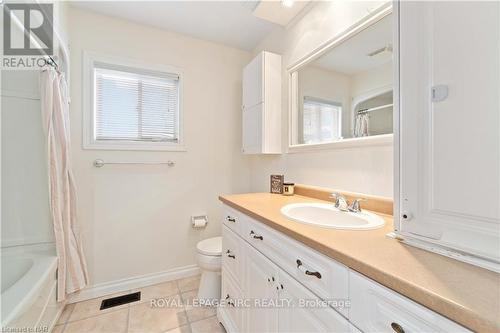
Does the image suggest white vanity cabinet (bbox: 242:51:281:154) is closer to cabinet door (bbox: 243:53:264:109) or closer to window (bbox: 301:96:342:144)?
cabinet door (bbox: 243:53:264:109)

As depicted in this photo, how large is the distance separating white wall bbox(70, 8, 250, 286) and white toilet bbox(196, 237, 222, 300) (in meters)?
0.50

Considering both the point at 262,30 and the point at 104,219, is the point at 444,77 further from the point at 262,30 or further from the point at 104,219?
the point at 104,219

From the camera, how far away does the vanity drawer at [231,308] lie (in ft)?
4.15

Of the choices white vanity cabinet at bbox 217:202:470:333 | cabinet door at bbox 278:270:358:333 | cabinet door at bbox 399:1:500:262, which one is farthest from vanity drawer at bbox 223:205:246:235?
cabinet door at bbox 399:1:500:262

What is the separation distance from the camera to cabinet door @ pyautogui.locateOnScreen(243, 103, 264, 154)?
1913 mm

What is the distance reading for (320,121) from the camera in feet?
5.11

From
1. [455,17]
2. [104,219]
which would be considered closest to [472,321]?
[455,17]

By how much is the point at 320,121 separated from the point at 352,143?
1.17ft

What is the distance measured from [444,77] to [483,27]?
0.13 metres

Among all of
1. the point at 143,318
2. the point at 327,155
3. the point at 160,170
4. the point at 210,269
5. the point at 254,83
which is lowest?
the point at 143,318

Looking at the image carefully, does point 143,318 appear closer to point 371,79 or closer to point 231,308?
point 231,308

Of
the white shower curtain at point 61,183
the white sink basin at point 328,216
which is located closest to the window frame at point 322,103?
the white sink basin at point 328,216

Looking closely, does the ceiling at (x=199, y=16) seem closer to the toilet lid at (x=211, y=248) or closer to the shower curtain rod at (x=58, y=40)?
the shower curtain rod at (x=58, y=40)

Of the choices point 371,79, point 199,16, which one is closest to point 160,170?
point 199,16
